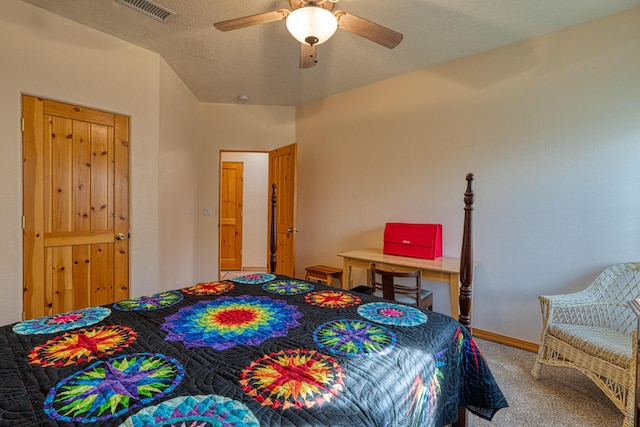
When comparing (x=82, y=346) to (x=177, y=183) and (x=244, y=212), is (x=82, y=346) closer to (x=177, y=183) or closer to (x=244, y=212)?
(x=177, y=183)

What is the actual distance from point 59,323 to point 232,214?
190 inches

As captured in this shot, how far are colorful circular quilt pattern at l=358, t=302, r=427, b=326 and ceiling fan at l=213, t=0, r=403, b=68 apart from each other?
1458 millimetres

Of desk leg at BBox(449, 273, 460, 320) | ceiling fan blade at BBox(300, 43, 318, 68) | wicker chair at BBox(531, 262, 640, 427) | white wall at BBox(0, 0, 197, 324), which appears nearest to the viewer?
wicker chair at BBox(531, 262, 640, 427)

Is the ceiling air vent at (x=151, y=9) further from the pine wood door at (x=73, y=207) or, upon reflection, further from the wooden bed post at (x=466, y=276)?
the wooden bed post at (x=466, y=276)

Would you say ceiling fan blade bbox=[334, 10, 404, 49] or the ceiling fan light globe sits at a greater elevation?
ceiling fan blade bbox=[334, 10, 404, 49]

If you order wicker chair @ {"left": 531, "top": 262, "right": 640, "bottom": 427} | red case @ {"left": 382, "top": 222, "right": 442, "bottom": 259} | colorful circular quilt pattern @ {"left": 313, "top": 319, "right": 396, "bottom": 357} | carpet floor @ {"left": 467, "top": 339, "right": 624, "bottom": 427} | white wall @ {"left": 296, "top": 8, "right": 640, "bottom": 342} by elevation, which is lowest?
carpet floor @ {"left": 467, "top": 339, "right": 624, "bottom": 427}

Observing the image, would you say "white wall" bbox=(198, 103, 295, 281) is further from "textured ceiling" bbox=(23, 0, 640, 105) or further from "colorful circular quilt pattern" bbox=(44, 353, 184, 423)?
"colorful circular quilt pattern" bbox=(44, 353, 184, 423)

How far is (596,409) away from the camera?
1.87 metres

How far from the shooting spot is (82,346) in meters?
1.10

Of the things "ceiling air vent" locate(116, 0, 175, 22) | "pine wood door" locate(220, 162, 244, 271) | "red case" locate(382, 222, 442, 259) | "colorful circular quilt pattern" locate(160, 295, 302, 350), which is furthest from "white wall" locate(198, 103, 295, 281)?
"colorful circular quilt pattern" locate(160, 295, 302, 350)

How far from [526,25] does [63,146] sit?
3.81 metres

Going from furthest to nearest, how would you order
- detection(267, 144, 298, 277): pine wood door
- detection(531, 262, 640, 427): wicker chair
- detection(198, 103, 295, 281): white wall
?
detection(198, 103, 295, 281): white wall < detection(267, 144, 298, 277): pine wood door < detection(531, 262, 640, 427): wicker chair

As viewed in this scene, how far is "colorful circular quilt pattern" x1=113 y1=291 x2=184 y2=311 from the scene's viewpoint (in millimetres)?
1534

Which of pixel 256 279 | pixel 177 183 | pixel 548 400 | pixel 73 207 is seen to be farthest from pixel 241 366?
pixel 177 183
